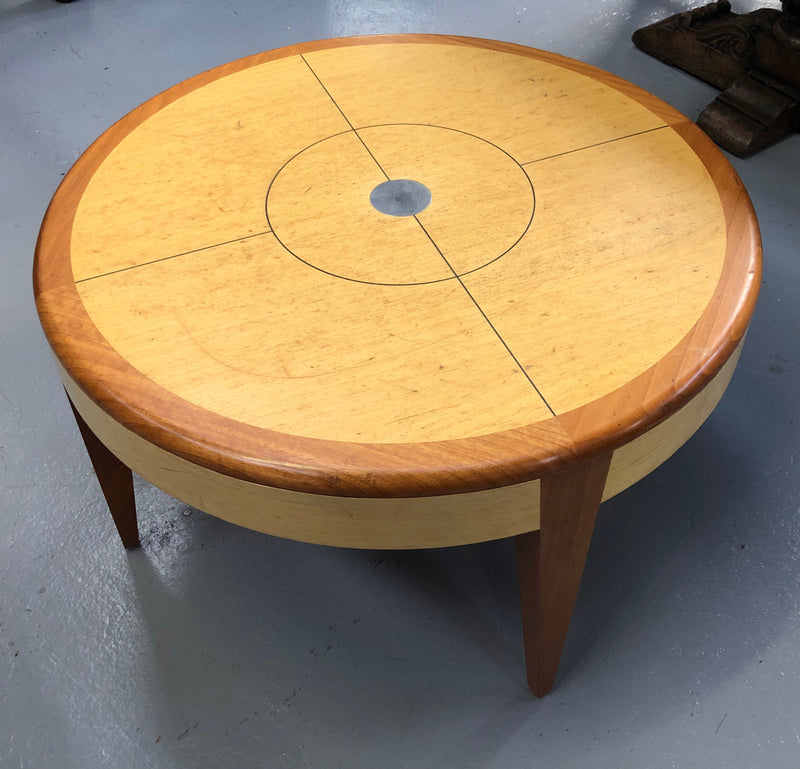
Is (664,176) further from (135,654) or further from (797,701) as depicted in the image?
(135,654)

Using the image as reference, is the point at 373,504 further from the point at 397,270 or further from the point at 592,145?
the point at 592,145

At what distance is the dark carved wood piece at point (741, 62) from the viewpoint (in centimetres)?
258

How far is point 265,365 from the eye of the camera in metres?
1.19

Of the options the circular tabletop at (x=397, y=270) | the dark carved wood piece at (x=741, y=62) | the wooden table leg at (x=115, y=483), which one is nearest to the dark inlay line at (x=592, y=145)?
the circular tabletop at (x=397, y=270)

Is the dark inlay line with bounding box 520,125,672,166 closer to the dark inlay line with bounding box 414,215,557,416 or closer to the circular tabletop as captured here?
the circular tabletop

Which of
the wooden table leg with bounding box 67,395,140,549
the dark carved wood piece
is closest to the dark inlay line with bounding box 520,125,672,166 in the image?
the wooden table leg with bounding box 67,395,140,549

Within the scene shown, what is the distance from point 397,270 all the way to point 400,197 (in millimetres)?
212

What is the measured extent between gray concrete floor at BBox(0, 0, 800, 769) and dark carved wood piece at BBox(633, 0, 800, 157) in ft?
2.85

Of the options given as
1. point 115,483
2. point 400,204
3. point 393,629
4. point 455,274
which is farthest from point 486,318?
point 115,483

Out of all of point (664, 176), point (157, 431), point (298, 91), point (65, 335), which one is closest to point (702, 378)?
point (664, 176)

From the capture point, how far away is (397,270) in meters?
1.34

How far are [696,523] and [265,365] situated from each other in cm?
99

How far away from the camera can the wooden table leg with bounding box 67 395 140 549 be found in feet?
4.93

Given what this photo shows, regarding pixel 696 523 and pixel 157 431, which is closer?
pixel 157 431
